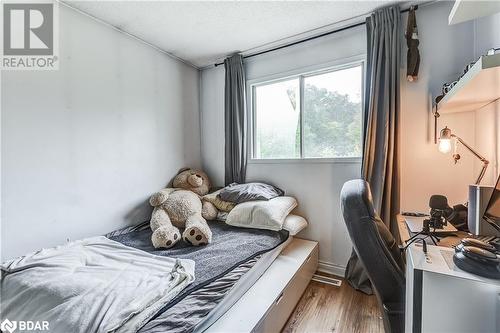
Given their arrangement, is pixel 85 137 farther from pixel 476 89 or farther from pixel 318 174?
pixel 476 89

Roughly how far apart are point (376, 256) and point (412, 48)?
1.78 metres

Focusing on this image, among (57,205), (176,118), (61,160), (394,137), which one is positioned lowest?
(57,205)

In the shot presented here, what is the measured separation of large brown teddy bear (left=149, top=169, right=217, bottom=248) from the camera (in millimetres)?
1733

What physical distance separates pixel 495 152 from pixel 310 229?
5.01ft

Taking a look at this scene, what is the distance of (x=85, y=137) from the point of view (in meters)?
1.91

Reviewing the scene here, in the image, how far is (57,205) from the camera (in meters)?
1.74

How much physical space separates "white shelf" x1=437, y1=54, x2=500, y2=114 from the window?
72 centimetres

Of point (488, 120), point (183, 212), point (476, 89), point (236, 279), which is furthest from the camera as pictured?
point (183, 212)

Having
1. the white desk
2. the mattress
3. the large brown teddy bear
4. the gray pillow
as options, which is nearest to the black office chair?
the white desk

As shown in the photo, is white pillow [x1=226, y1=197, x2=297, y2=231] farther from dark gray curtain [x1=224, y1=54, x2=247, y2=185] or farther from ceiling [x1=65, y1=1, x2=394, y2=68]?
ceiling [x1=65, y1=1, x2=394, y2=68]

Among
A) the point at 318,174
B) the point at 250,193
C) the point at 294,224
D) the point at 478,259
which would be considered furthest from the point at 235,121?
the point at 478,259

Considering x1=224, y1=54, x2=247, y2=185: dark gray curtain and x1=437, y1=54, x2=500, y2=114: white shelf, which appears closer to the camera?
x1=437, y1=54, x2=500, y2=114: white shelf

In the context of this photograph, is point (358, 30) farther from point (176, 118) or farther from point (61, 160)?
point (61, 160)

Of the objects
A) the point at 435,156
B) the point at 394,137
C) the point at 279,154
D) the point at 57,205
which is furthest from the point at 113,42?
the point at 435,156
